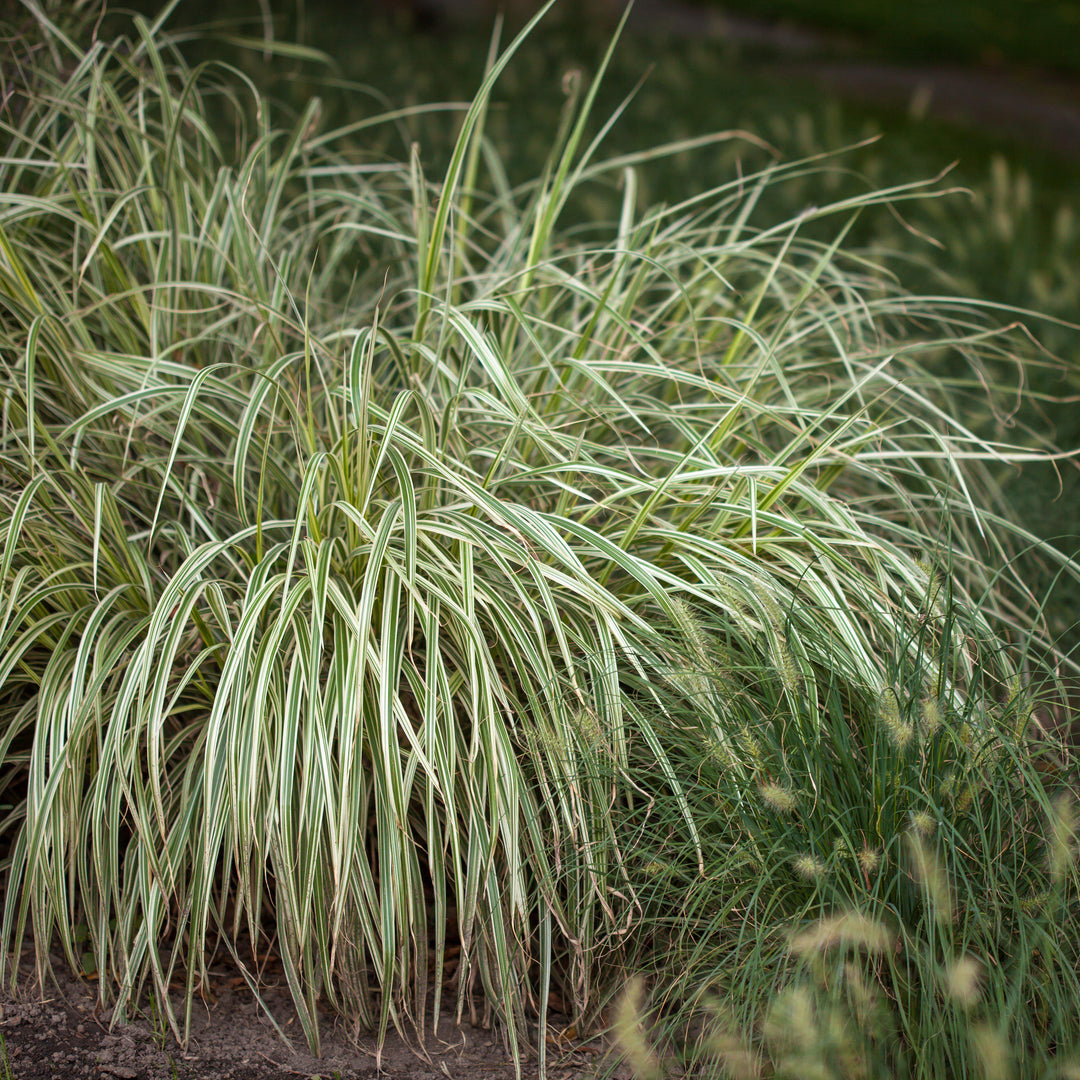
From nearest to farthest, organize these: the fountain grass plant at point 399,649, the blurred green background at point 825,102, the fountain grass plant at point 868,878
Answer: the fountain grass plant at point 868,878 → the fountain grass plant at point 399,649 → the blurred green background at point 825,102

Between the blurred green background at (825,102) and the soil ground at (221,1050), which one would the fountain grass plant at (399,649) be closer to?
the soil ground at (221,1050)

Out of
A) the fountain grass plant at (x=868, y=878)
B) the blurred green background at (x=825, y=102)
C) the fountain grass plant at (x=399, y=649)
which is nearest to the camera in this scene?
the fountain grass plant at (x=868, y=878)

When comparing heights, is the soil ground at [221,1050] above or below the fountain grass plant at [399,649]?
below

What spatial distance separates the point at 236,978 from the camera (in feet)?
6.20

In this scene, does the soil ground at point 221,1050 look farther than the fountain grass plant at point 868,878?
Yes

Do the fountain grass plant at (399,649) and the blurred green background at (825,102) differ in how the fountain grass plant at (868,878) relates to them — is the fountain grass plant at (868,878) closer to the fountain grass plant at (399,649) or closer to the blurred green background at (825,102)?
the fountain grass plant at (399,649)

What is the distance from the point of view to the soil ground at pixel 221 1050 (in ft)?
5.39

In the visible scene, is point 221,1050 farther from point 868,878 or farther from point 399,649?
point 868,878

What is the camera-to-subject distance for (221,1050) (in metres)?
1.70

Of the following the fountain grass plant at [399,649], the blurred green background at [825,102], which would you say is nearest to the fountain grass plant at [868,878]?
the fountain grass plant at [399,649]

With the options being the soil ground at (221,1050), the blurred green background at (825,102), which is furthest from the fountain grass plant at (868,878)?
the blurred green background at (825,102)

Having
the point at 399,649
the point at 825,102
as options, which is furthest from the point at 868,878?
the point at 825,102

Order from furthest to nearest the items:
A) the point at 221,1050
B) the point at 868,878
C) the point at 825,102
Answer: the point at 825,102
the point at 221,1050
the point at 868,878

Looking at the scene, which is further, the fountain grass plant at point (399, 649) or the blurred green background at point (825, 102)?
the blurred green background at point (825, 102)
